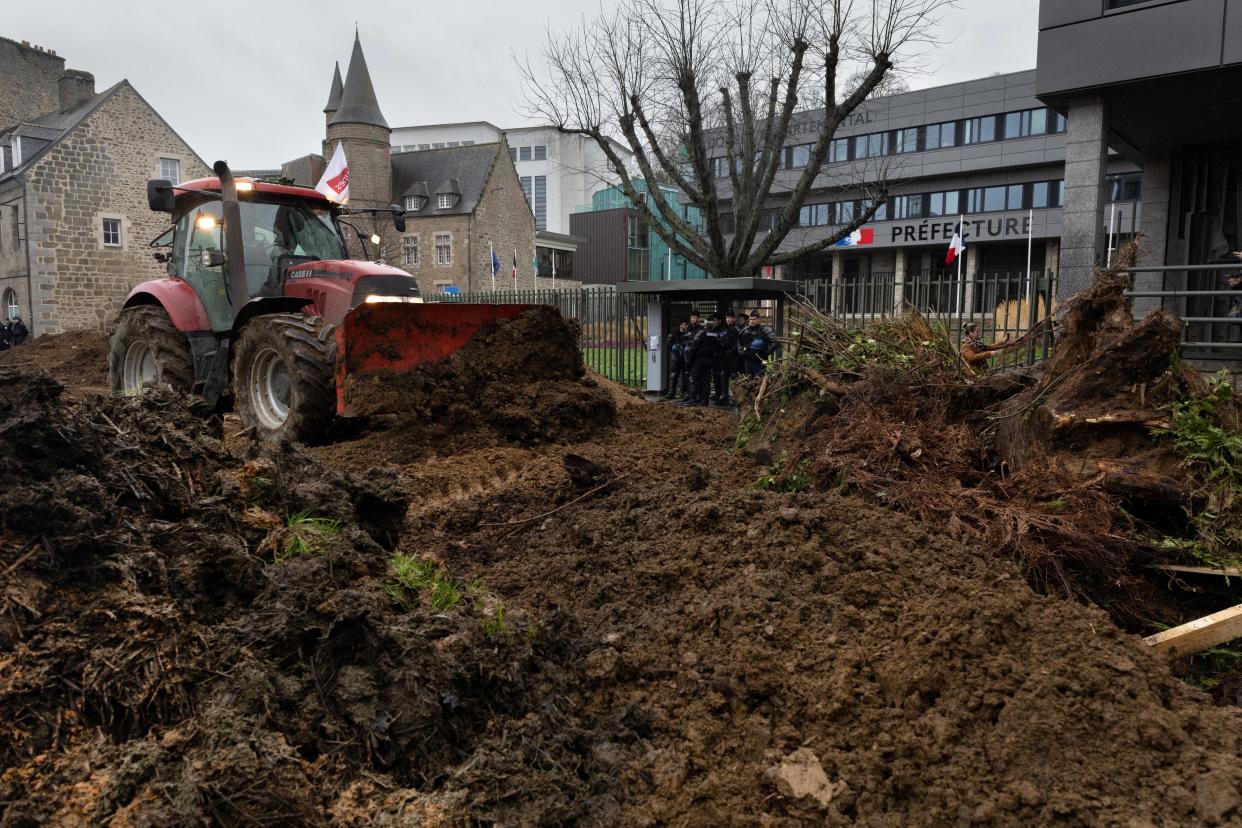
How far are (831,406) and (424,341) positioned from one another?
3.64m

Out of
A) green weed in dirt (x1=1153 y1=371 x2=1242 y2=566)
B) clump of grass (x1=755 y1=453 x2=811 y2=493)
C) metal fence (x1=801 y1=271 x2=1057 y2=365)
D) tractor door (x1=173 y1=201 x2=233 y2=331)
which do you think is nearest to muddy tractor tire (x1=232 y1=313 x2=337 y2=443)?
tractor door (x1=173 y1=201 x2=233 y2=331)

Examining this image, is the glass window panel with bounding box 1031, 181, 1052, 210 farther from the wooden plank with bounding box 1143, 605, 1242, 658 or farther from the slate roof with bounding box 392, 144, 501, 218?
the wooden plank with bounding box 1143, 605, 1242, 658

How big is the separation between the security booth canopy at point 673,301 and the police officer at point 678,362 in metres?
0.11

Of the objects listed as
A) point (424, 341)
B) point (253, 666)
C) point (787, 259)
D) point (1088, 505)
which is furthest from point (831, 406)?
point (787, 259)

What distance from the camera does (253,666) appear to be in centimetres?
256

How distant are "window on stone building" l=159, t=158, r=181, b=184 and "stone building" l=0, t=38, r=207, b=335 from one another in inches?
1.7

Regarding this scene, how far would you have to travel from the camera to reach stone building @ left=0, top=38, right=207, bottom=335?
105ft

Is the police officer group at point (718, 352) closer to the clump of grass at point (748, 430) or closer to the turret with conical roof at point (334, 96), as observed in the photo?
the clump of grass at point (748, 430)

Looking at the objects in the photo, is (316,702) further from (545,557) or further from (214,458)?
(545,557)

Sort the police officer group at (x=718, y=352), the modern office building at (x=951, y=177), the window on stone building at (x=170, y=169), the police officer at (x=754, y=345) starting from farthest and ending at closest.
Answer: the modern office building at (x=951, y=177), the window on stone building at (x=170, y=169), the police officer group at (x=718, y=352), the police officer at (x=754, y=345)

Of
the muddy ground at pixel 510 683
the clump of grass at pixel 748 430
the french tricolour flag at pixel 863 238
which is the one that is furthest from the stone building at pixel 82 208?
the french tricolour flag at pixel 863 238

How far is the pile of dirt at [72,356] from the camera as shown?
1988 cm

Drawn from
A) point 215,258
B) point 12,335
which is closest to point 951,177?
point 12,335

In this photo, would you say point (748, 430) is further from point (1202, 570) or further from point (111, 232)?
point (111, 232)
